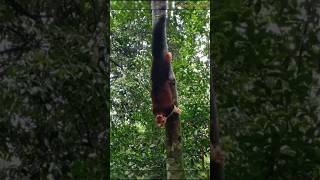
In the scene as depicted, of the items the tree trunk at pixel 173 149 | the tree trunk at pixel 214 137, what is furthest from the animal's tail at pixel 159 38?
the tree trunk at pixel 214 137

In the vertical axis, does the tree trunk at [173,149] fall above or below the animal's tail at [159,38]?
below

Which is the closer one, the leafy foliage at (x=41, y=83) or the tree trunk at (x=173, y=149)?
the leafy foliage at (x=41, y=83)

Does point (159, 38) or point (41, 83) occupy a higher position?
point (159, 38)

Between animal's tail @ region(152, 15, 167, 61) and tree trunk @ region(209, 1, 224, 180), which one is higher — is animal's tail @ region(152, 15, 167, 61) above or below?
above

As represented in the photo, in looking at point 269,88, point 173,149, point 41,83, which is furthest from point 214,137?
point 41,83

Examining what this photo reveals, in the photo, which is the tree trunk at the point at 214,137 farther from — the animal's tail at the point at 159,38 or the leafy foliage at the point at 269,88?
the animal's tail at the point at 159,38

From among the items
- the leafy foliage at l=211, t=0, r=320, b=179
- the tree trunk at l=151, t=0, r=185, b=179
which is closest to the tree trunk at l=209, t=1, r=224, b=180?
the leafy foliage at l=211, t=0, r=320, b=179

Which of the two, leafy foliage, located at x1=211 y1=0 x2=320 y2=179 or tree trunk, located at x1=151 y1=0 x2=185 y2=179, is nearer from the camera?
leafy foliage, located at x1=211 y1=0 x2=320 y2=179

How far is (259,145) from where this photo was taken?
2438 millimetres

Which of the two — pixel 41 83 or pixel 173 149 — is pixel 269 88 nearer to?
pixel 173 149

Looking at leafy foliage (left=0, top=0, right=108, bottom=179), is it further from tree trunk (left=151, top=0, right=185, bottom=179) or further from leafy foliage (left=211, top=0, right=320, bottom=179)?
leafy foliage (left=211, top=0, right=320, bottom=179)

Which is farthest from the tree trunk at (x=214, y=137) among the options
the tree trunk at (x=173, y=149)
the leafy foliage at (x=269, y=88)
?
the tree trunk at (x=173, y=149)

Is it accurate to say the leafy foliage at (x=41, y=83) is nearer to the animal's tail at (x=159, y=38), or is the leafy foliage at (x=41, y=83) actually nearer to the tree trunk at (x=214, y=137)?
the animal's tail at (x=159, y=38)

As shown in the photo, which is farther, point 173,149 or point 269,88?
point 173,149
